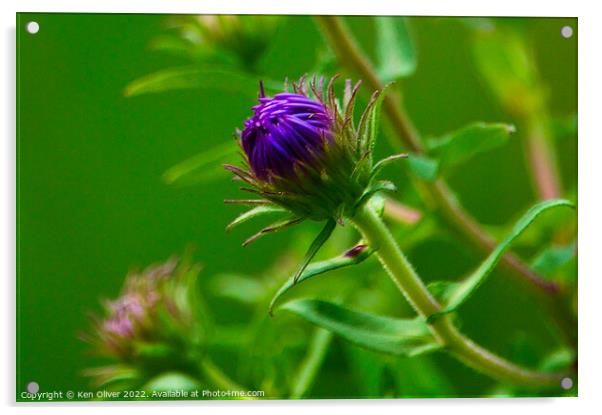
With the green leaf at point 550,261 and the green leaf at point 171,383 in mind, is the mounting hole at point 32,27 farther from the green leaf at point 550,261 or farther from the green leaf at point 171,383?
the green leaf at point 550,261

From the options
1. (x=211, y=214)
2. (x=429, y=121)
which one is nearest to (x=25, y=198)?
(x=211, y=214)

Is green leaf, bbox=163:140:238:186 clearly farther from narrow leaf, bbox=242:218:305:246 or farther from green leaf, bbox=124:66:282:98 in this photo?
narrow leaf, bbox=242:218:305:246

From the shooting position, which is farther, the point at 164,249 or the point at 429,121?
the point at 429,121

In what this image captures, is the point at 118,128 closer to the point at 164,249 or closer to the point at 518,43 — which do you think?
the point at 164,249

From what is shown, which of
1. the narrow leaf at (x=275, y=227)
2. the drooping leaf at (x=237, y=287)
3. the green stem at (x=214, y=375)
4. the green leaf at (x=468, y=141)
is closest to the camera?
the narrow leaf at (x=275, y=227)

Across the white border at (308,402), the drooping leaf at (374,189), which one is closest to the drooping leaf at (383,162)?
the drooping leaf at (374,189)

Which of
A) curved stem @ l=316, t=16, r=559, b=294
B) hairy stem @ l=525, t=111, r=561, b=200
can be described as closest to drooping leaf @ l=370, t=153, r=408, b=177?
curved stem @ l=316, t=16, r=559, b=294
